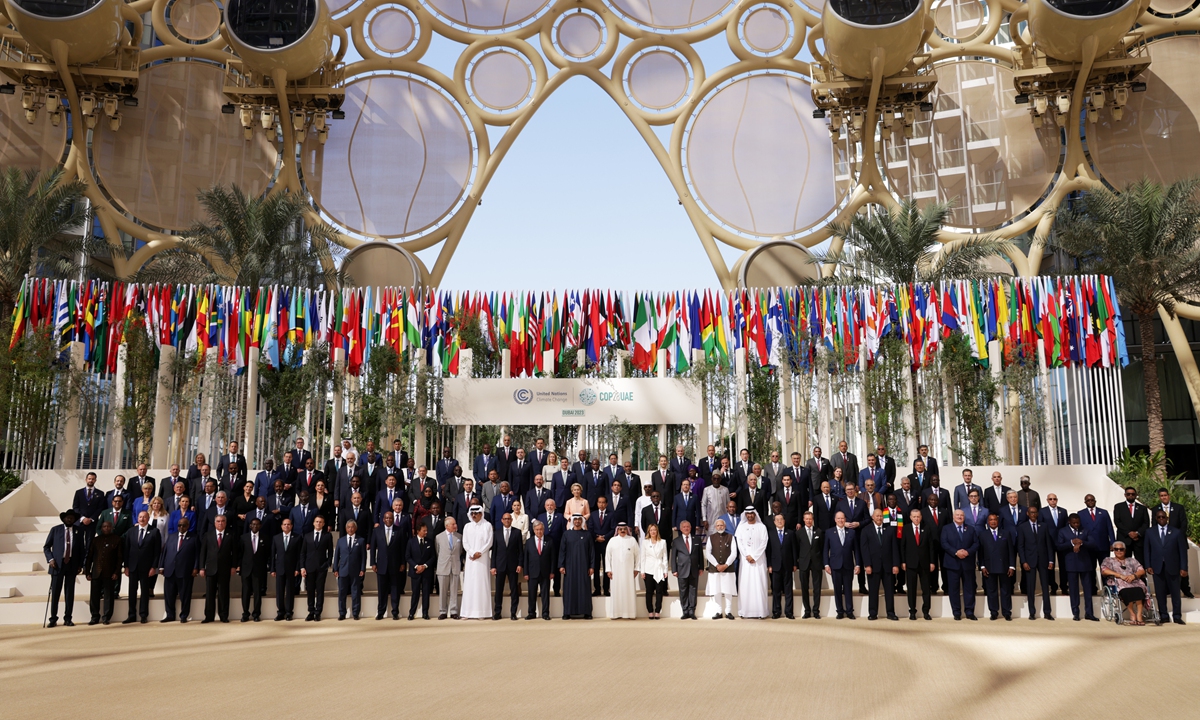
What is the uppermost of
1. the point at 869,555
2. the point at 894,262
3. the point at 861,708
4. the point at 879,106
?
the point at 879,106

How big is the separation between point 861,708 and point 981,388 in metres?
12.6

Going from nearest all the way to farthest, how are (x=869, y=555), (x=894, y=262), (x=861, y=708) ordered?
(x=861, y=708) → (x=869, y=555) → (x=894, y=262)

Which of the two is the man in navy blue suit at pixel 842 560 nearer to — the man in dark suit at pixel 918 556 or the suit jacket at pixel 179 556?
the man in dark suit at pixel 918 556

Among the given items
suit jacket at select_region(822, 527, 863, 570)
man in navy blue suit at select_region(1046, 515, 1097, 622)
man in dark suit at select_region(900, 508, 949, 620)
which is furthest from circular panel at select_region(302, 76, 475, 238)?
man in navy blue suit at select_region(1046, 515, 1097, 622)

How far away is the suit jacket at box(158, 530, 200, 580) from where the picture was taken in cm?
1080

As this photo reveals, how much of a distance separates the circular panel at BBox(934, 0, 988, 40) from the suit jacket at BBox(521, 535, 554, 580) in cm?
2135

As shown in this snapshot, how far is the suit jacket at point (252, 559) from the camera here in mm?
10969

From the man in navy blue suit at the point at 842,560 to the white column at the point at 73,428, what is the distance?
12.2 m

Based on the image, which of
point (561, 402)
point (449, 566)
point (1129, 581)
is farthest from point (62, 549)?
point (1129, 581)

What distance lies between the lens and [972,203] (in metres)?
25.2

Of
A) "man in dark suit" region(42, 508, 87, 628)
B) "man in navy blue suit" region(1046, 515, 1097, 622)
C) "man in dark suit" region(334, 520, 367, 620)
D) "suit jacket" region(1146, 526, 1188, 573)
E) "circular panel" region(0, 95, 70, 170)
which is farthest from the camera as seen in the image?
"circular panel" region(0, 95, 70, 170)

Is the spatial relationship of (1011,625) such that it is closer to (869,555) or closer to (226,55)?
(869,555)

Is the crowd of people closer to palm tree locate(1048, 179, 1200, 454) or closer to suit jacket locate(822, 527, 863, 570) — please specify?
suit jacket locate(822, 527, 863, 570)

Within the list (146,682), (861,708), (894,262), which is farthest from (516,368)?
(861,708)
